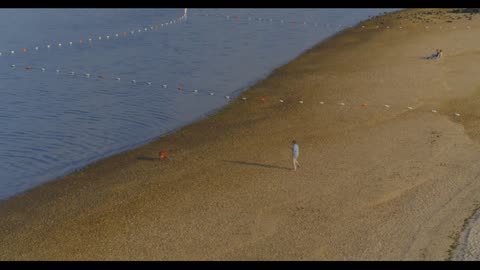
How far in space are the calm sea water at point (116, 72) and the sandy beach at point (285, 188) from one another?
2.62 m

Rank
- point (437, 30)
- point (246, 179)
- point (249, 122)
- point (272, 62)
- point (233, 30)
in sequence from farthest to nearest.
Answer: point (233, 30) → point (437, 30) → point (272, 62) → point (249, 122) → point (246, 179)

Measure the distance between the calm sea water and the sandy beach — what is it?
2624 mm

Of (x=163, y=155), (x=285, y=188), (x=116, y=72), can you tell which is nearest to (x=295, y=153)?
(x=285, y=188)

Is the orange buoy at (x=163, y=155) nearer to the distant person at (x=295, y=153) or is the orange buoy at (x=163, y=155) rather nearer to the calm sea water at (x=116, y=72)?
the calm sea water at (x=116, y=72)

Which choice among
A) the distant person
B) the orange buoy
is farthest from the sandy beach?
the orange buoy

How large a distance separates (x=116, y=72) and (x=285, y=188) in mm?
26190

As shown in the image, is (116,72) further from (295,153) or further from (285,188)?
(285,188)

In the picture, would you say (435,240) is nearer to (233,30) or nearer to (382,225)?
(382,225)

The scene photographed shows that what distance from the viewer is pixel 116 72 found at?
151 ft

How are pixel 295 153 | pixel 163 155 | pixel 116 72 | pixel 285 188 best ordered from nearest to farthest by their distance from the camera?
pixel 285 188 < pixel 295 153 < pixel 163 155 < pixel 116 72

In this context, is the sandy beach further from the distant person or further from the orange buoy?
the orange buoy

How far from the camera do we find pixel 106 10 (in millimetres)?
82188

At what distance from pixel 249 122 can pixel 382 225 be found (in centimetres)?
1334
